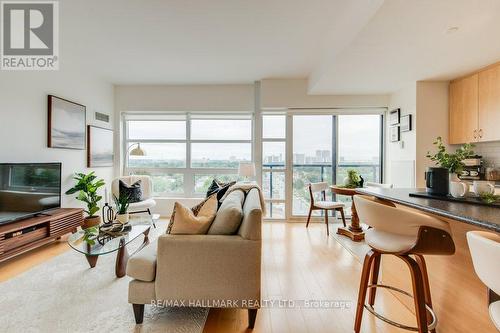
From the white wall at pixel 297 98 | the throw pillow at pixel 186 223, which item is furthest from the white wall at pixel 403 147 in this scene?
the throw pillow at pixel 186 223

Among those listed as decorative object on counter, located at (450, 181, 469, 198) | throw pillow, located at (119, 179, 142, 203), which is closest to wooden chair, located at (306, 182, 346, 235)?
decorative object on counter, located at (450, 181, 469, 198)

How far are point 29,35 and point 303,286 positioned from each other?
4207 mm

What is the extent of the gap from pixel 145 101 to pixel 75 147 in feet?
5.18

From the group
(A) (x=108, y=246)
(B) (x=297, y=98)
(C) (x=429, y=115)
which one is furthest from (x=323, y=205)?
(A) (x=108, y=246)

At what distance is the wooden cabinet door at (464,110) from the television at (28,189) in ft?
19.2

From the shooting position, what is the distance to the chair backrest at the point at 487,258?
767mm

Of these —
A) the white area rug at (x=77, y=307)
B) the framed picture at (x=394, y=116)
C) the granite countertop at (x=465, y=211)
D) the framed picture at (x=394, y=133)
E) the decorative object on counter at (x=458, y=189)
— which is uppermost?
the framed picture at (x=394, y=116)

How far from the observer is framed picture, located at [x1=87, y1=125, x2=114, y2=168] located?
428 cm

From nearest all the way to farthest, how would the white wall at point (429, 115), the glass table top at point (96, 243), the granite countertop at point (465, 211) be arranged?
the granite countertop at point (465, 211)
the glass table top at point (96, 243)
the white wall at point (429, 115)

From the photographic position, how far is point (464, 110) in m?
3.53

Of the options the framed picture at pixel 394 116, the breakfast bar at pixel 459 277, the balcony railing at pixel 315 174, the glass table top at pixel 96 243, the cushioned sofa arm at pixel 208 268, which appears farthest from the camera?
the balcony railing at pixel 315 174

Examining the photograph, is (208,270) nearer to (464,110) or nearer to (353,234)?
(353,234)

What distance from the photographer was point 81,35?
117 inches

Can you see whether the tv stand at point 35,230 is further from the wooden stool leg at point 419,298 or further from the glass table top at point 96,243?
the wooden stool leg at point 419,298
